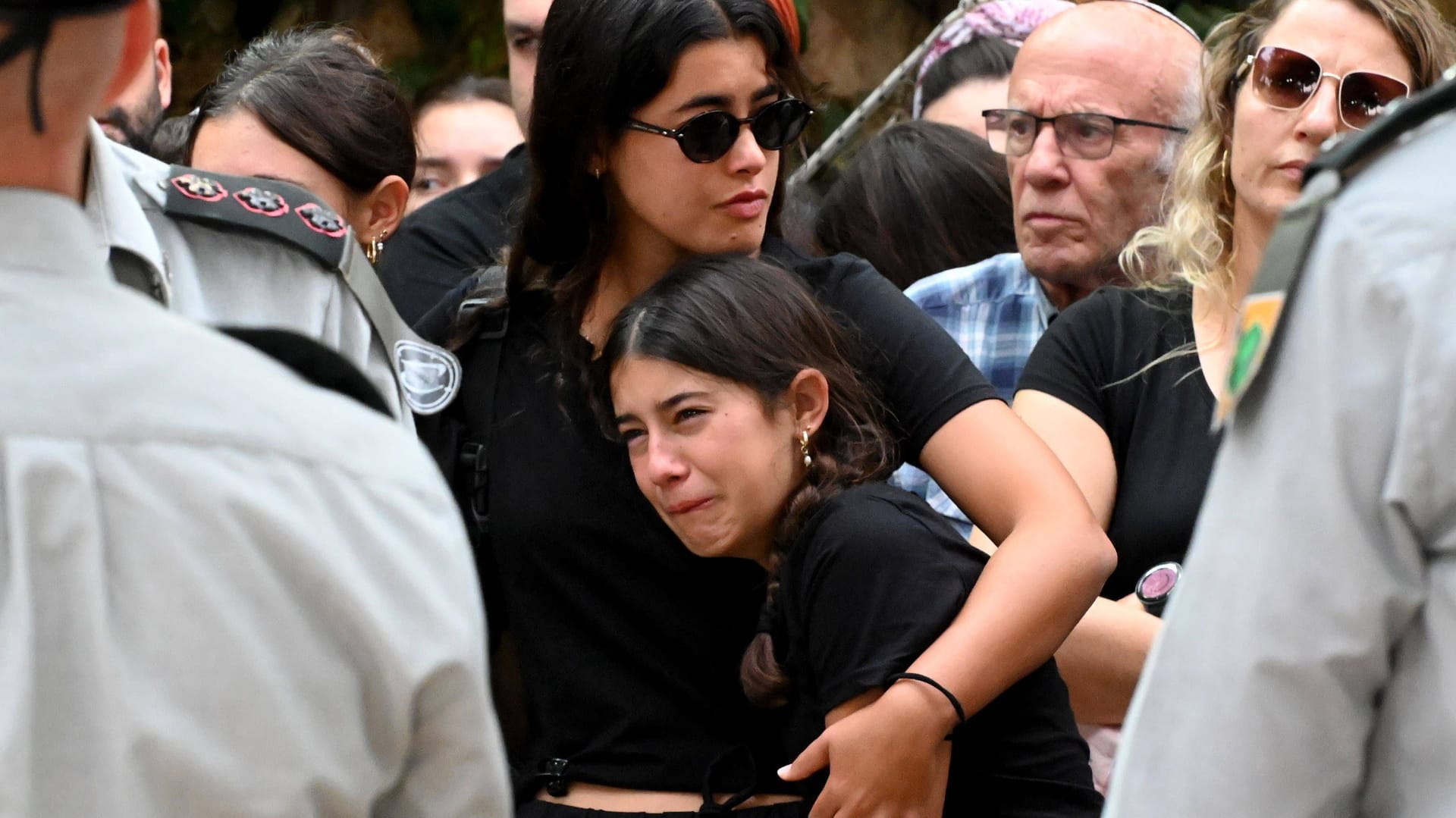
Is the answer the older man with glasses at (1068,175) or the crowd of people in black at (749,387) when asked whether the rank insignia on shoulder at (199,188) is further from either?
the older man with glasses at (1068,175)

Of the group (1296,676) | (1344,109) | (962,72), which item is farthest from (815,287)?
(962,72)

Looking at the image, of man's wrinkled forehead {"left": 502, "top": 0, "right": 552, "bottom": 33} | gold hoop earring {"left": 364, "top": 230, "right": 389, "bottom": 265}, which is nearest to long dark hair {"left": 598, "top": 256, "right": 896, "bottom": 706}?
gold hoop earring {"left": 364, "top": 230, "right": 389, "bottom": 265}

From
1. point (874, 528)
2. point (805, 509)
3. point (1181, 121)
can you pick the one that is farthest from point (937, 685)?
point (1181, 121)

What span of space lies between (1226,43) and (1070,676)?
1.07m

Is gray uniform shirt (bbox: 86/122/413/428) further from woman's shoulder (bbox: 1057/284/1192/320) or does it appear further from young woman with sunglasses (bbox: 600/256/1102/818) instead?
woman's shoulder (bbox: 1057/284/1192/320)

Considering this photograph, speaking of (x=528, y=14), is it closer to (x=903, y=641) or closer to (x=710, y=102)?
(x=710, y=102)

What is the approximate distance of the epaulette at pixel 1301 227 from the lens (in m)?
1.13

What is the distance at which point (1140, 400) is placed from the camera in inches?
101

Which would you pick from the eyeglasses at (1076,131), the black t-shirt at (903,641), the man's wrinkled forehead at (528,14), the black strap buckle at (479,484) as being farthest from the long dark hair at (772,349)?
the man's wrinkled forehead at (528,14)

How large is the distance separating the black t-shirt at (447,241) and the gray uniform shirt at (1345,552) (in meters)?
2.22

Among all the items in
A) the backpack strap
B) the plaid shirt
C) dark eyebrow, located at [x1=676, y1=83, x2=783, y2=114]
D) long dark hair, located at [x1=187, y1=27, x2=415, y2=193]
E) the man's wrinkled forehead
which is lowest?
the plaid shirt

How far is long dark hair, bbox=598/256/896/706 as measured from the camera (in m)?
2.30

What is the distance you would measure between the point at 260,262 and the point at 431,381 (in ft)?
1.48

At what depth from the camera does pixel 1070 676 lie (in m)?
2.42
